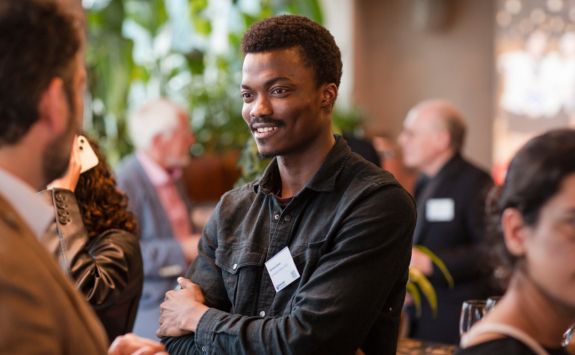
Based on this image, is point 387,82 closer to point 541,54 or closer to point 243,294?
point 541,54

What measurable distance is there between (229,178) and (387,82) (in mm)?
3746

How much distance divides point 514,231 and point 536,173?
0.11 metres

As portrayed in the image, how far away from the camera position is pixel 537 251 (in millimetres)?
1352

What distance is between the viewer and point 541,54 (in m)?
8.30

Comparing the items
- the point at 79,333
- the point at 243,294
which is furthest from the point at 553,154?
the point at 243,294

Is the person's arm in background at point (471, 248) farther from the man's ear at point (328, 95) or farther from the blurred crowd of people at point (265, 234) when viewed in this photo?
the man's ear at point (328, 95)

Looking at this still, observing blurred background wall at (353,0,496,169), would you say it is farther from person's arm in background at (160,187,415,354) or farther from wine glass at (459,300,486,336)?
person's arm in background at (160,187,415,354)

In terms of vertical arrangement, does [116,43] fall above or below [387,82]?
above

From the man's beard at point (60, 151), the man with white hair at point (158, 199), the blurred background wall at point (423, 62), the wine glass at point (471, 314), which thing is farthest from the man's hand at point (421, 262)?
the blurred background wall at point (423, 62)

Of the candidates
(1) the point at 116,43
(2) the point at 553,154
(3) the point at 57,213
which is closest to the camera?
(2) the point at 553,154

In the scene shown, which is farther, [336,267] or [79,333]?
[336,267]

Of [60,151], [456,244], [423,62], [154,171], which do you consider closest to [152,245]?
[154,171]

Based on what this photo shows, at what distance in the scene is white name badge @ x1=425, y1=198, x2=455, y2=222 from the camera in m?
4.20

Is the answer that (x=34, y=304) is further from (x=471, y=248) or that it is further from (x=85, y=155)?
(x=471, y=248)
